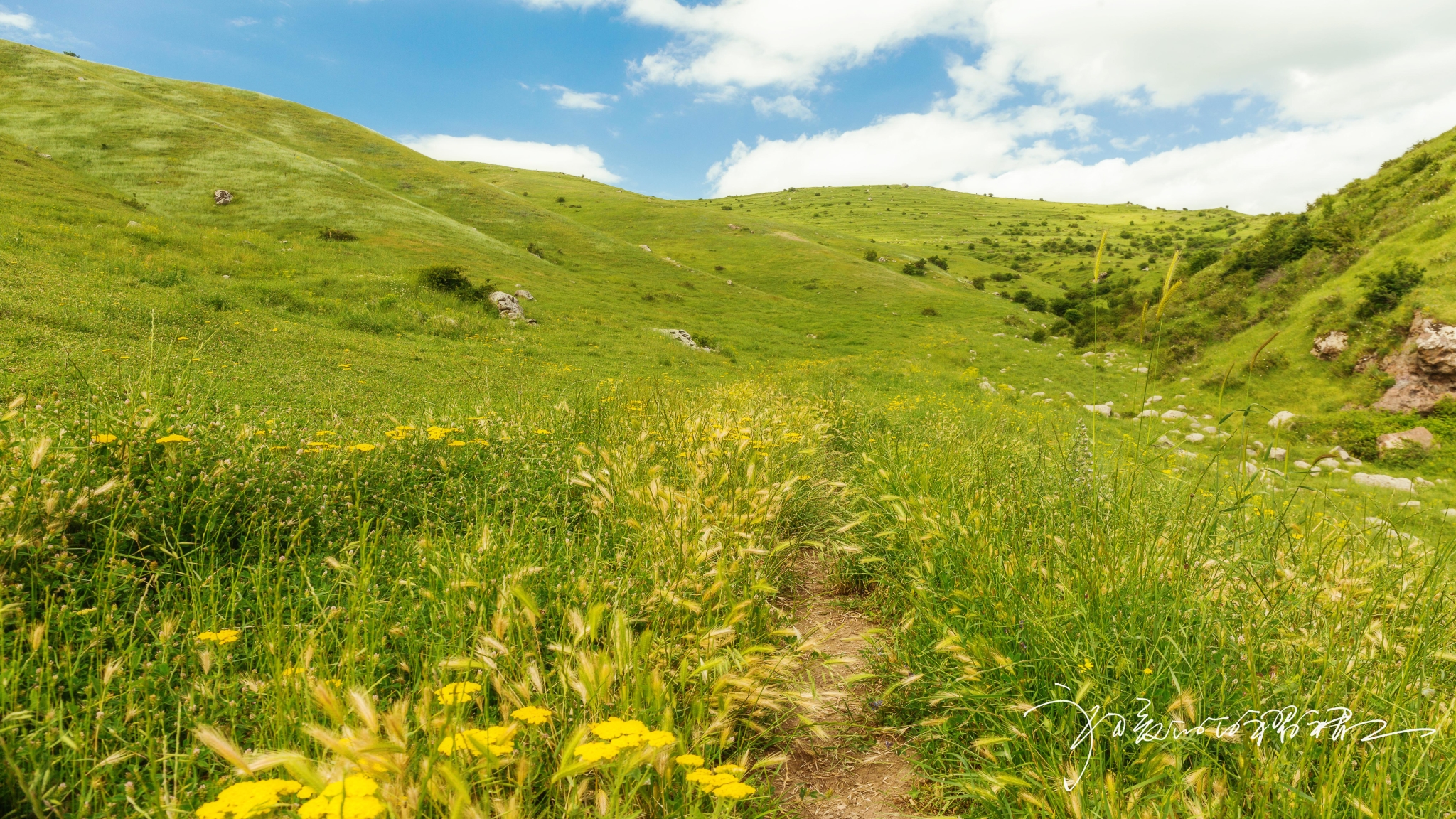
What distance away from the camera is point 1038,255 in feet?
316

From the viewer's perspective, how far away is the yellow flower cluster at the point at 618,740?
1.62m

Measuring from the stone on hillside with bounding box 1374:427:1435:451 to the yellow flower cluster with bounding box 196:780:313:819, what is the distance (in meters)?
21.5

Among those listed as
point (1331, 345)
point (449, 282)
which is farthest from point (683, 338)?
point (1331, 345)

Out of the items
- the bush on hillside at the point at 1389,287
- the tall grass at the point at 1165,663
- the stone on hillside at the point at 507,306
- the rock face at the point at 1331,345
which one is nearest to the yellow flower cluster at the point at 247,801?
the tall grass at the point at 1165,663

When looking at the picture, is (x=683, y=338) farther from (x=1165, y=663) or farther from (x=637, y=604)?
(x=1165, y=663)

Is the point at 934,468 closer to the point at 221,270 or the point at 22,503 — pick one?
the point at 22,503

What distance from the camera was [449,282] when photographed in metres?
23.3

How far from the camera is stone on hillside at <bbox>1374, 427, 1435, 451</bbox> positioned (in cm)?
1391

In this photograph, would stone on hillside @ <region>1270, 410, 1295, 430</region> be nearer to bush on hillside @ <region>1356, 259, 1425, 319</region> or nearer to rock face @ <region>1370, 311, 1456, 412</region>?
rock face @ <region>1370, 311, 1456, 412</region>

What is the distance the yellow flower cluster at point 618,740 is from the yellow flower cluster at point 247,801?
2.31ft

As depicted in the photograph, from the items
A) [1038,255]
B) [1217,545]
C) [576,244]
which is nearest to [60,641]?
[1217,545]

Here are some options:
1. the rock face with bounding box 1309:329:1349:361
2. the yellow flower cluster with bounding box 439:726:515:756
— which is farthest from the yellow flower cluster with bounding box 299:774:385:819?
the rock face with bounding box 1309:329:1349:361

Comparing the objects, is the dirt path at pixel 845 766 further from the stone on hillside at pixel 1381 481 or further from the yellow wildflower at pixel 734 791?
the stone on hillside at pixel 1381 481

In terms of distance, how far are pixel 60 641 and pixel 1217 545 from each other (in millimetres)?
5738
